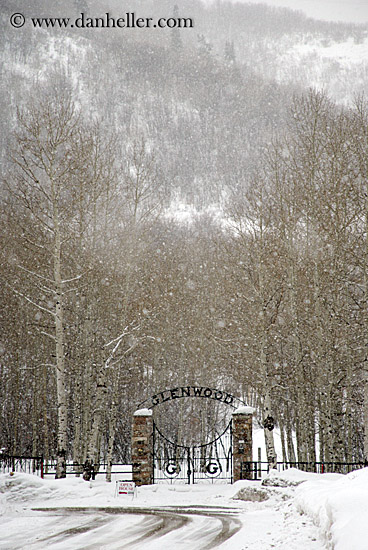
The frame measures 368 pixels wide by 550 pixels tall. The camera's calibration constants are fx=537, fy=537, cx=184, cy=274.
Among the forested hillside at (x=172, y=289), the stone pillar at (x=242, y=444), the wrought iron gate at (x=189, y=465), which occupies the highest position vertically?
the forested hillside at (x=172, y=289)

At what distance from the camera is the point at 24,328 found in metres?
24.7

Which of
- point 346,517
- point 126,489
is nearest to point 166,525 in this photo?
point 126,489

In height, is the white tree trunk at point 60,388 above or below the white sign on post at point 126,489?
above

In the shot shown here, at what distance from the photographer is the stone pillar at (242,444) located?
56.0 ft

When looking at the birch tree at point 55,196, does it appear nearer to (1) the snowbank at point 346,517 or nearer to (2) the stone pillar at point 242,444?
(2) the stone pillar at point 242,444

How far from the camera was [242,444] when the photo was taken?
56.1ft

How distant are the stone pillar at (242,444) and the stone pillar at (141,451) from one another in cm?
277

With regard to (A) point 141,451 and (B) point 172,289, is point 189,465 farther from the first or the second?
(B) point 172,289

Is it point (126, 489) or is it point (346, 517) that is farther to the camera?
point (126, 489)

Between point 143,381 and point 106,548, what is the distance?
2186cm

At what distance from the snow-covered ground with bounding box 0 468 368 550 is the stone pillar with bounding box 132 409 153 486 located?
67cm

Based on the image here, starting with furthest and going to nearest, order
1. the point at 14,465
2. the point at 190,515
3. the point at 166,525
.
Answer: the point at 14,465, the point at 190,515, the point at 166,525

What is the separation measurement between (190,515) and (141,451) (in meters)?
5.17

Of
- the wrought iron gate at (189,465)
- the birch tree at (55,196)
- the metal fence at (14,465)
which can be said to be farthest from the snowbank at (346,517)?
the metal fence at (14,465)
